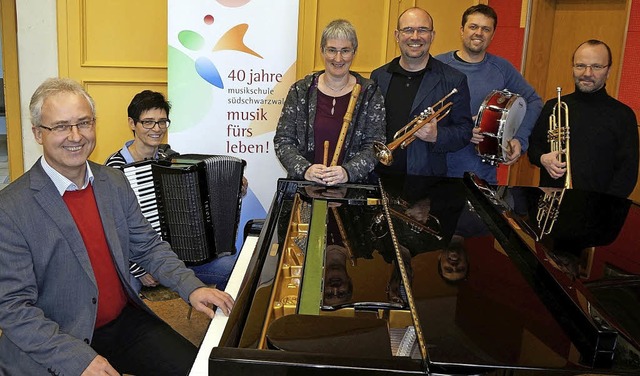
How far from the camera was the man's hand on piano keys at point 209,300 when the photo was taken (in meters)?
1.65

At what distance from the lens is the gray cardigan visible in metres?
2.75

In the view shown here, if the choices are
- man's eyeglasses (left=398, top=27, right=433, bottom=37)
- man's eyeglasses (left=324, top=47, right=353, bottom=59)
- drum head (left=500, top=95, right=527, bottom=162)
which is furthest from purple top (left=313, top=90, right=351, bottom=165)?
drum head (left=500, top=95, right=527, bottom=162)

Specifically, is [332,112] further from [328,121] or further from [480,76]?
[480,76]

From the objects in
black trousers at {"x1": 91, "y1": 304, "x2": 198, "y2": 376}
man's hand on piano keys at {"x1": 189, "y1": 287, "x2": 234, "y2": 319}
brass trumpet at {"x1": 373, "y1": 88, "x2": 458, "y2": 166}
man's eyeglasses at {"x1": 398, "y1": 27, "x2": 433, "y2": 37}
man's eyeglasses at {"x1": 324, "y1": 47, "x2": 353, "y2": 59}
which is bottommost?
black trousers at {"x1": 91, "y1": 304, "x2": 198, "y2": 376}

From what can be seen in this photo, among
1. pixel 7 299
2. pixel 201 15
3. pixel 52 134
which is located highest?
pixel 201 15

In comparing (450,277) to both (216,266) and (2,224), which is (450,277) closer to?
(2,224)

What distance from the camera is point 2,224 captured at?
1667 millimetres

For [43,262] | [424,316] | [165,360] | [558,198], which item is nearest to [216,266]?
[165,360]

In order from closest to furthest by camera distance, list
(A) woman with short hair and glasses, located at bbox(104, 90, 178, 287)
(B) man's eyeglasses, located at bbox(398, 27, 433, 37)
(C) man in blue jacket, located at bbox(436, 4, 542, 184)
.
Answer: (A) woman with short hair and glasses, located at bbox(104, 90, 178, 287) → (B) man's eyeglasses, located at bbox(398, 27, 433, 37) → (C) man in blue jacket, located at bbox(436, 4, 542, 184)

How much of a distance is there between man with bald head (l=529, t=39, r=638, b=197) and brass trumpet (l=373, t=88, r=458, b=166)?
0.56m

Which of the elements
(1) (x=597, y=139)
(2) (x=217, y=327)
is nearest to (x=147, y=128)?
(2) (x=217, y=327)

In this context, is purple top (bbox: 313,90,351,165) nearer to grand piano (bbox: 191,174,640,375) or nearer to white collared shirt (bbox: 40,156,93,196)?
grand piano (bbox: 191,174,640,375)

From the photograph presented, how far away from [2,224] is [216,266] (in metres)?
1.22

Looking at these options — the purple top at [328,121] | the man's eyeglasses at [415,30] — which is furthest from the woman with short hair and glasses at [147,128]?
the man's eyeglasses at [415,30]
